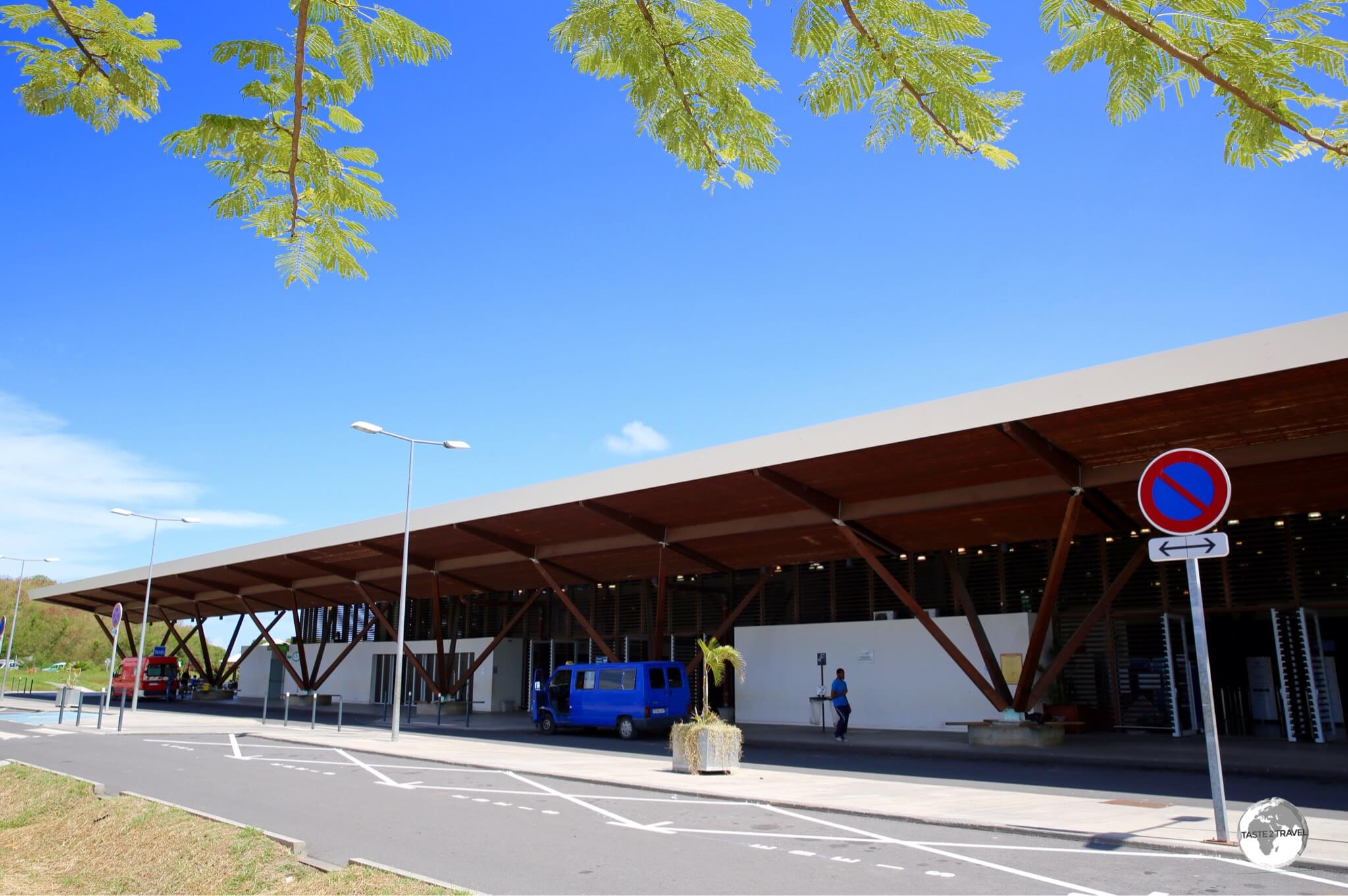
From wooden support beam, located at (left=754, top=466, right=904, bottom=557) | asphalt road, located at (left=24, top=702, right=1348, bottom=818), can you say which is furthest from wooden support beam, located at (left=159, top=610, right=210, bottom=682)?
wooden support beam, located at (left=754, top=466, right=904, bottom=557)

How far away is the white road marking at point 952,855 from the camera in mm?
6875

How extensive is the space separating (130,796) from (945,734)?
18612mm

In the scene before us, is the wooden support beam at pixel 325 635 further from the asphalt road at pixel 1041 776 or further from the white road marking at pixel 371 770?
the white road marking at pixel 371 770

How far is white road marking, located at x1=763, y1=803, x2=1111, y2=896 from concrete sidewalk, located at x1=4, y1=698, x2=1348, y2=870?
56 cm

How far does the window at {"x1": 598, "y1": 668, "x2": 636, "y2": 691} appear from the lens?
79.6ft

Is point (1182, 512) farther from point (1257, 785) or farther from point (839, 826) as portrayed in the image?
point (1257, 785)

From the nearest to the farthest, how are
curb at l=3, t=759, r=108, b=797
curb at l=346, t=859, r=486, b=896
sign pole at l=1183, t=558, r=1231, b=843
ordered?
curb at l=346, t=859, r=486, b=896, sign pole at l=1183, t=558, r=1231, b=843, curb at l=3, t=759, r=108, b=797

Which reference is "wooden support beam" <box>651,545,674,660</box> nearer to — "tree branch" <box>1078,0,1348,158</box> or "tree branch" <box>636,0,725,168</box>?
"tree branch" <box>636,0,725,168</box>

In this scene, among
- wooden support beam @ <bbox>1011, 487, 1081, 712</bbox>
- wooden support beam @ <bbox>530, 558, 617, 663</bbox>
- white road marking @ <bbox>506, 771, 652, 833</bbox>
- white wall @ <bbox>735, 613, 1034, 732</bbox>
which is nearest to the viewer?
white road marking @ <bbox>506, 771, 652, 833</bbox>

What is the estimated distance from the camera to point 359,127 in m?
4.25

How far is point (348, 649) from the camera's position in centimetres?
4288

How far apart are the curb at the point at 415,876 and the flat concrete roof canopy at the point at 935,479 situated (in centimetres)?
1156

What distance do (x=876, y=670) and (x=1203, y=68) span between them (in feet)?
79.5

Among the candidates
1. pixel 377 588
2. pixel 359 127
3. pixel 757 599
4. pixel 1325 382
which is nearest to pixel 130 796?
pixel 359 127
